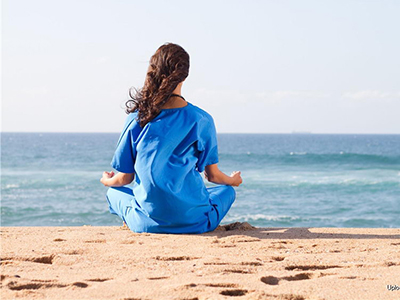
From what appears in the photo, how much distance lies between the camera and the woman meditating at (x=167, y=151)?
3.62 m

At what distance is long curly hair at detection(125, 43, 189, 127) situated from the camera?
359cm

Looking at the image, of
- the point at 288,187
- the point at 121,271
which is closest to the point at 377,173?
the point at 288,187

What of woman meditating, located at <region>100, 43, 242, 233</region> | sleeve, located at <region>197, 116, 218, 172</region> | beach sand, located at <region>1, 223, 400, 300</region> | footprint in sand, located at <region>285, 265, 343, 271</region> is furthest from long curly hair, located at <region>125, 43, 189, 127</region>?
footprint in sand, located at <region>285, 265, 343, 271</region>

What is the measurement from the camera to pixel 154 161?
3.62 m

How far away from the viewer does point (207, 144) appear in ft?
12.4

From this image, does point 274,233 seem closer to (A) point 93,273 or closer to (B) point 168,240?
(B) point 168,240

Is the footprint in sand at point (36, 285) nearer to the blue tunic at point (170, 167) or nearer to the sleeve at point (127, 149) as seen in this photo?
the blue tunic at point (170, 167)

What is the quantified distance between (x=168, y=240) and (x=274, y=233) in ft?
3.19

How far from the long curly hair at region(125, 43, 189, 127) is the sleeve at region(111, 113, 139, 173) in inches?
3.9

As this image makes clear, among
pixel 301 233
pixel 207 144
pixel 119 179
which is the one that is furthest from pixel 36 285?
pixel 301 233

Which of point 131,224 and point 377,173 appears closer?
point 131,224

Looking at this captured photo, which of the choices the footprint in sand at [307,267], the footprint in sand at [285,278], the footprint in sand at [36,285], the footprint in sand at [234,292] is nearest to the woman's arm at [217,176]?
the footprint in sand at [307,267]

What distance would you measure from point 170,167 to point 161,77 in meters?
0.66

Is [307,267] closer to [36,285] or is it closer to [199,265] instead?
[199,265]
